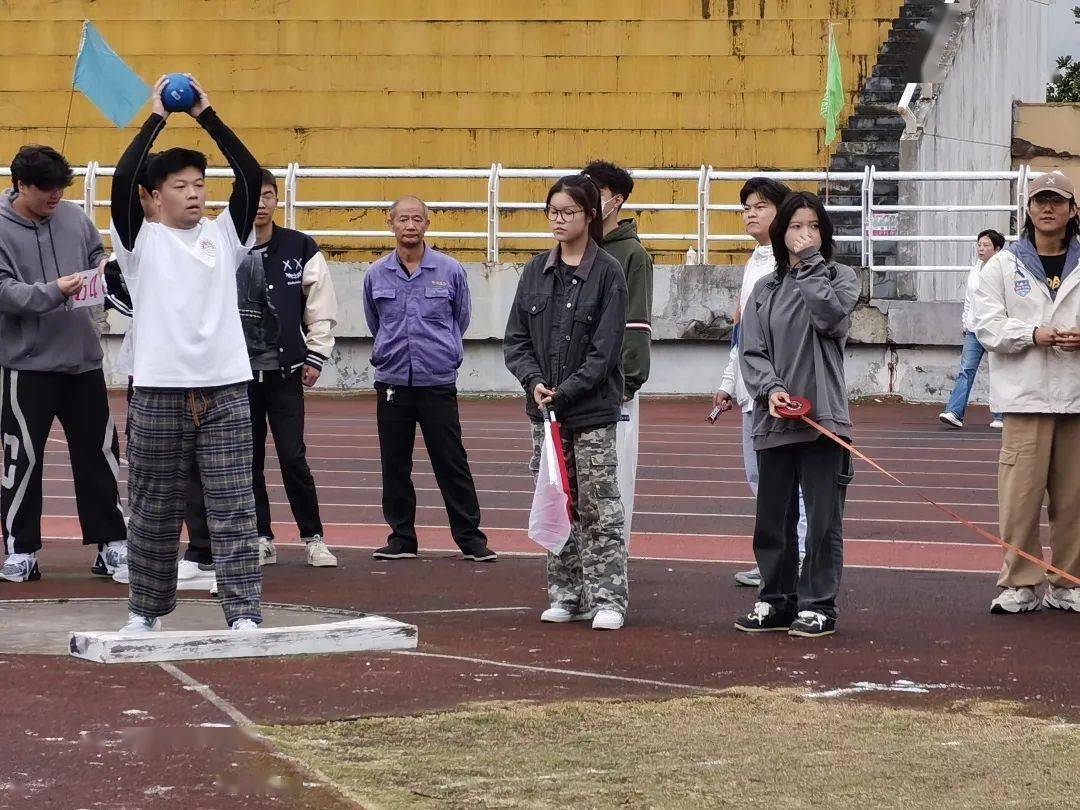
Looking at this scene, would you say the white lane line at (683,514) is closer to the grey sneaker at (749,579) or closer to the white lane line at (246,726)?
the grey sneaker at (749,579)

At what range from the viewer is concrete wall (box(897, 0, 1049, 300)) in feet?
71.1

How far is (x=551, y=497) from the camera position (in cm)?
767

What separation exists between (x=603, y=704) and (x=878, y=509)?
6.40 m

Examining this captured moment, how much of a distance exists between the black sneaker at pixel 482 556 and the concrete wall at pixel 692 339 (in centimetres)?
1022

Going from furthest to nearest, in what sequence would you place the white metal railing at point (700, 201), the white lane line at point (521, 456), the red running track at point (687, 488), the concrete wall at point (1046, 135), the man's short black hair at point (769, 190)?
the concrete wall at point (1046, 135) → the white metal railing at point (700, 201) → the white lane line at point (521, 456) → the red running track at point (687, 488) → the man's short black hair at point (769, 190)

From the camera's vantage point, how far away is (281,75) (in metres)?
25.1

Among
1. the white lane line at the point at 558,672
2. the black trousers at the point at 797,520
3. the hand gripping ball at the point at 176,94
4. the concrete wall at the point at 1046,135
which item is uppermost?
the concrete wall at the point at 1046,135

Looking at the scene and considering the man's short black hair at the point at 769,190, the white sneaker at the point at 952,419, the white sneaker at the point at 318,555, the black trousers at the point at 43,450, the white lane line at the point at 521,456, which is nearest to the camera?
the man's short black hair at the point at 769,190

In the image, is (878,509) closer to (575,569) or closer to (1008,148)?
(575,569)

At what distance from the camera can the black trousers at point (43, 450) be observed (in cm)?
885

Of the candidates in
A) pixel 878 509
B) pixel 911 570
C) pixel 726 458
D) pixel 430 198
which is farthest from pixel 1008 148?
pixel 911 570

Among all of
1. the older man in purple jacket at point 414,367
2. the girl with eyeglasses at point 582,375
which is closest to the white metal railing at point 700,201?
the older man in purple jacket at point 414,367

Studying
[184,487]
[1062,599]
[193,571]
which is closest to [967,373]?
[1062,599]

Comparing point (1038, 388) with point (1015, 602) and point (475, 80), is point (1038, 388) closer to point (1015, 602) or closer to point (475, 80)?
point (1015, 602)
